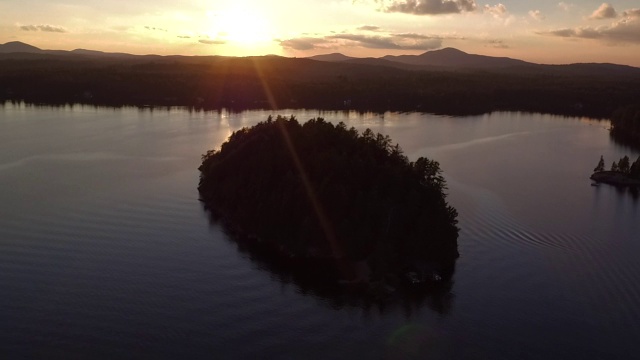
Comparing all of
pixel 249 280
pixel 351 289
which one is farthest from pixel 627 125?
pixel 249 280

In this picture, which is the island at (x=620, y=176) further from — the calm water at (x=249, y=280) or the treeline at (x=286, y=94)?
the treeline at (x=286, y=94)

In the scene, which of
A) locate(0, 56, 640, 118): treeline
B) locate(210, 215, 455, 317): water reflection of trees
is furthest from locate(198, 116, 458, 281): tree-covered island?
locate(0, 56, 640, 118): treeline

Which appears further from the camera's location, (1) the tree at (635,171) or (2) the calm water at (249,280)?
(1) the tree at (635,171)

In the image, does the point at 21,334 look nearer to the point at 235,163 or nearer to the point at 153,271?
the point at 153,271

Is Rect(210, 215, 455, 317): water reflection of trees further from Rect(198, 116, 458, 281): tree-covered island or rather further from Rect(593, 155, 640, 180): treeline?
Rect(593, 155, 640, 180): treeline

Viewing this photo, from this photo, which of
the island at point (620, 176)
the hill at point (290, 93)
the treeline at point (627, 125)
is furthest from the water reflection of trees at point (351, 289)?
the hill at point (290, 93)

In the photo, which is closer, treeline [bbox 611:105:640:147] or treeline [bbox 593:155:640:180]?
treeline [bbox 593:155:640:180]
